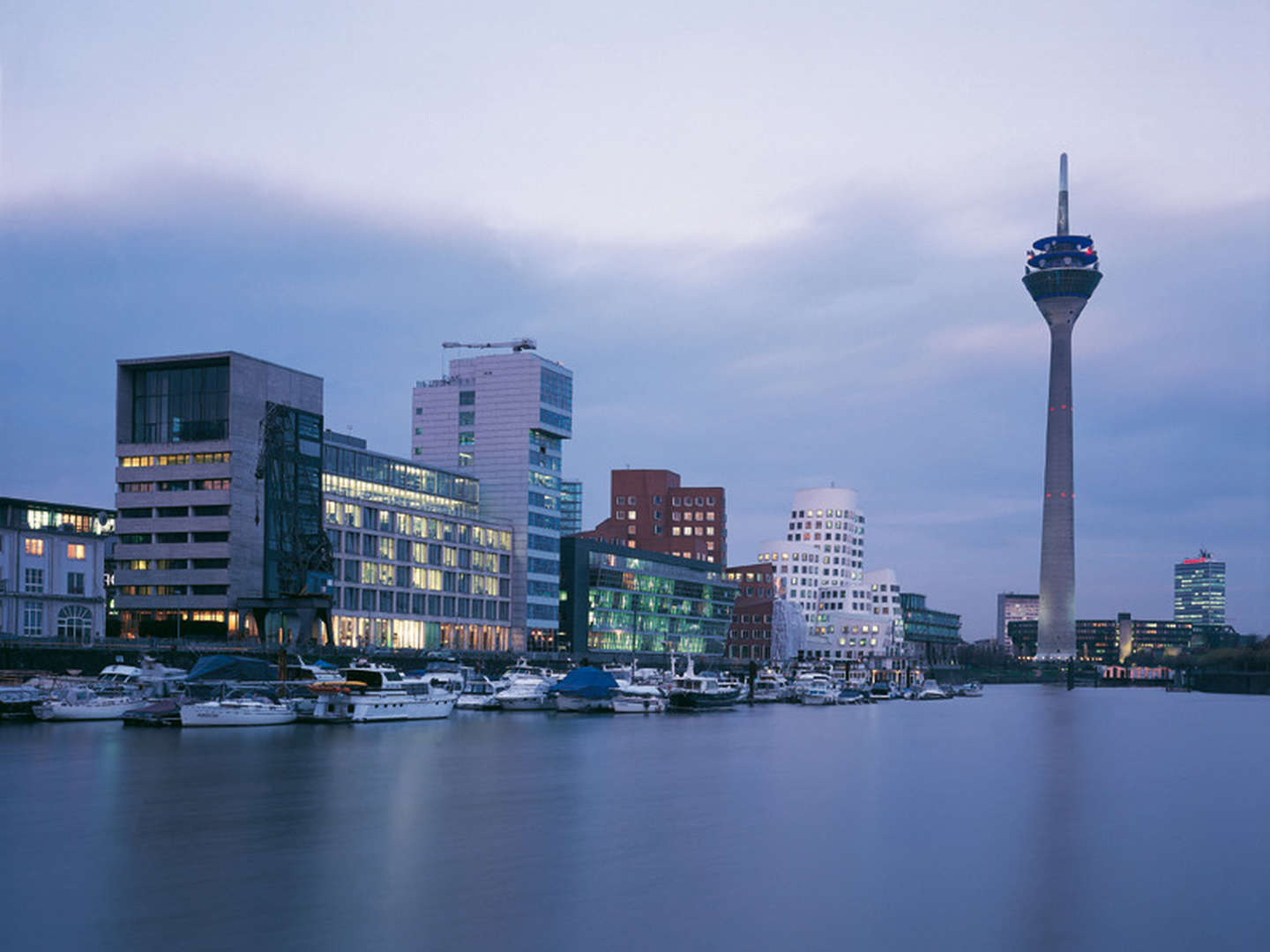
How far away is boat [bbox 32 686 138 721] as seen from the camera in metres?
88.6

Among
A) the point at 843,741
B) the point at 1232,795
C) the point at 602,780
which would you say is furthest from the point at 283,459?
the point at 1232,795

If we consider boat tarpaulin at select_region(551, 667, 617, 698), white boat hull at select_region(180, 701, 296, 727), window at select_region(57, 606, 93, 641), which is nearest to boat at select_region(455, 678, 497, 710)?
boat tarpaulin at select_region(551, 667, 617, 698)

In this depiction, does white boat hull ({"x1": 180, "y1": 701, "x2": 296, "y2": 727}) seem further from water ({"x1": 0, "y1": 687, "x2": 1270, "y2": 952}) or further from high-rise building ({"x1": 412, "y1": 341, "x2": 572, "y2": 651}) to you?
high-rise building ({"x1": 412, "y1": 341, "x2": 572, "y2": 651})

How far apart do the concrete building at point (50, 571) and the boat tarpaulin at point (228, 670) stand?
90.0ft

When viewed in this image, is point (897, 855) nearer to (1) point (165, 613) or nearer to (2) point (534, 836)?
(2) point (534, 836)

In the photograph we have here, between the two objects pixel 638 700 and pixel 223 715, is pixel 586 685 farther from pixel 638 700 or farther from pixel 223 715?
pixel 223 715

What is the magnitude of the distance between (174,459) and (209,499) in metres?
6.97

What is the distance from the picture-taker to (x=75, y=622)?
132 meters

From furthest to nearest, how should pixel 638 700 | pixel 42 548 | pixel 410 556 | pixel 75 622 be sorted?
pixel 410 556 → pixel 75 622 → pixel 42 548 → pixel 638 700

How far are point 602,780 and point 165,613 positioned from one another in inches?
3955

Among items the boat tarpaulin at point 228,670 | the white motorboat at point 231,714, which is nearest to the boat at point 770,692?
the boat tarpaulin at point 228,670

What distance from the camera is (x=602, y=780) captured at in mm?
61531

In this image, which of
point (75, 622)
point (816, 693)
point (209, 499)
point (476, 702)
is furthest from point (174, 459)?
point (816, 693)

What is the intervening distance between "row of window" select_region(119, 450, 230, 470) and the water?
225ft
